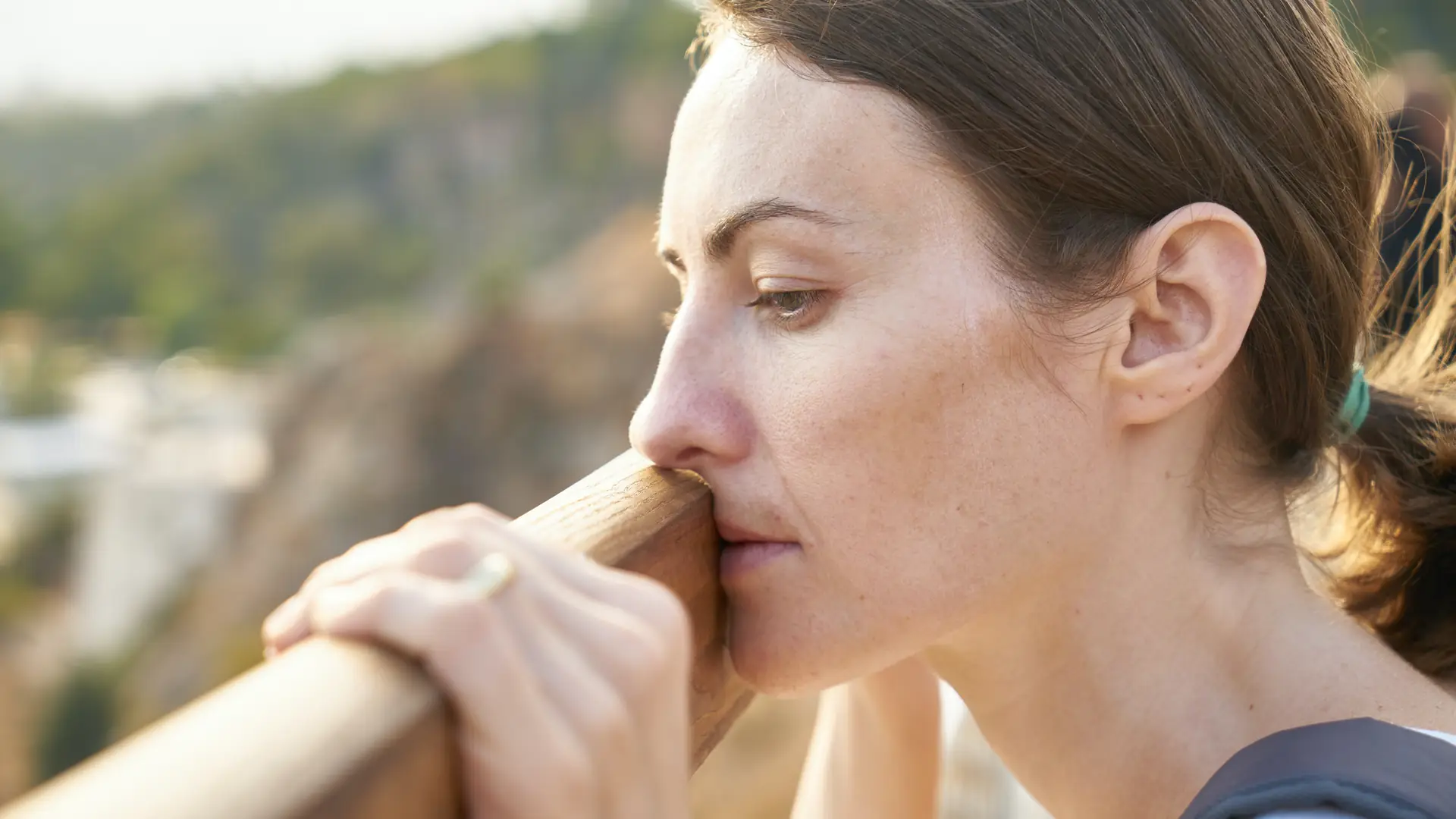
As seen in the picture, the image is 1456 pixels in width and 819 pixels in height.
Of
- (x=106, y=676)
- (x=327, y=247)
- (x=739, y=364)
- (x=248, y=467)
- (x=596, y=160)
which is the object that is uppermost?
(x=739, y=364)

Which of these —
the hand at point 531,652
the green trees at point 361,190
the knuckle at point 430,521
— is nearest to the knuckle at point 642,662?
the hand at point 531,652

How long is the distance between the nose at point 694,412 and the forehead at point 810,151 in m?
0.13

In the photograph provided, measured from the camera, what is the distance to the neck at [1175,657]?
1.21 m

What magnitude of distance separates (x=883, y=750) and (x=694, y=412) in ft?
2.69

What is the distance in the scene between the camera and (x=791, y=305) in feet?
3.65

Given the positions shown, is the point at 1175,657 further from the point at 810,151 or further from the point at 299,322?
the point at 299,322

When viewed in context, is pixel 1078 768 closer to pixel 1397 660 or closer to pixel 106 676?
pixel 1397 660

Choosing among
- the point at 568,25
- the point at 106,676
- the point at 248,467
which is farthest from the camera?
the point at 568,25

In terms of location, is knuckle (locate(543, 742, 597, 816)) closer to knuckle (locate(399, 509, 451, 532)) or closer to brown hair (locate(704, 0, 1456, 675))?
knuckle (locate(399, 509, 451, 532))

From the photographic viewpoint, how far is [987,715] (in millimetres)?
1404

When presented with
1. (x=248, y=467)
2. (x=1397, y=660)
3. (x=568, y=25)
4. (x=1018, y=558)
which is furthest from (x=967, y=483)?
A: (x=568, y=25)

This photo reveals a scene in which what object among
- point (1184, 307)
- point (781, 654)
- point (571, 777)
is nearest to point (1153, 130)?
point (1184, 307)

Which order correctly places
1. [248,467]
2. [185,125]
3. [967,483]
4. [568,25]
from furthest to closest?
[185,125] → [568,25] → [248,467] → [967,483]

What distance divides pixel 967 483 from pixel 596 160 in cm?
3948
